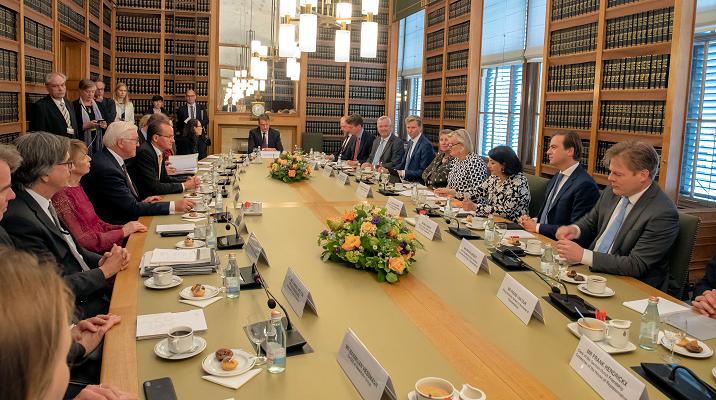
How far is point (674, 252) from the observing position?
2.95 metres

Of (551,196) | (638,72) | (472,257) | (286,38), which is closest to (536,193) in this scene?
(551,196)

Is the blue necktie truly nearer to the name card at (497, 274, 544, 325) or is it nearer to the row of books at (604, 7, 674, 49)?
the name card at (497, 274, 544, 325)

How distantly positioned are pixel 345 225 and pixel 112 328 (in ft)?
3.62

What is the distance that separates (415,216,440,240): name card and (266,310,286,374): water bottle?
1.76 m

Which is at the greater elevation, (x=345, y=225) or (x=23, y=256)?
(x=23, y=256)

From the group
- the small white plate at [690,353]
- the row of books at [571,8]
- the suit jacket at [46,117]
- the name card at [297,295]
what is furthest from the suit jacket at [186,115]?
the small white plate at [690,353]

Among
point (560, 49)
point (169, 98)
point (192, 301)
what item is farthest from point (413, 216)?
point (169, 98)

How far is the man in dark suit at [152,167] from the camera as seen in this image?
473 cm

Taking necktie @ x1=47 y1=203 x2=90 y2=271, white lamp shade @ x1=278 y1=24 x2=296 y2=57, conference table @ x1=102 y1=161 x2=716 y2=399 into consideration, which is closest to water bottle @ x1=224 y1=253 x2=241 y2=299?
conference table @ x1=102 y1=161 x2=716 y2=399

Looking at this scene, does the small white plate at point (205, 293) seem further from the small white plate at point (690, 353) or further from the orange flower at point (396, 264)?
the small white plate at point (690, 353)

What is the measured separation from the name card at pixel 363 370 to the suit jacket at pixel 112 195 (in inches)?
99.8

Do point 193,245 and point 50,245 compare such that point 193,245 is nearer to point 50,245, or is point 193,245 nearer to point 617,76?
point 50,245

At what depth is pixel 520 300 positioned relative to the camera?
84.3 inches

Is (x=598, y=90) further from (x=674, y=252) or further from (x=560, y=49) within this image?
(x=674, y=252)
